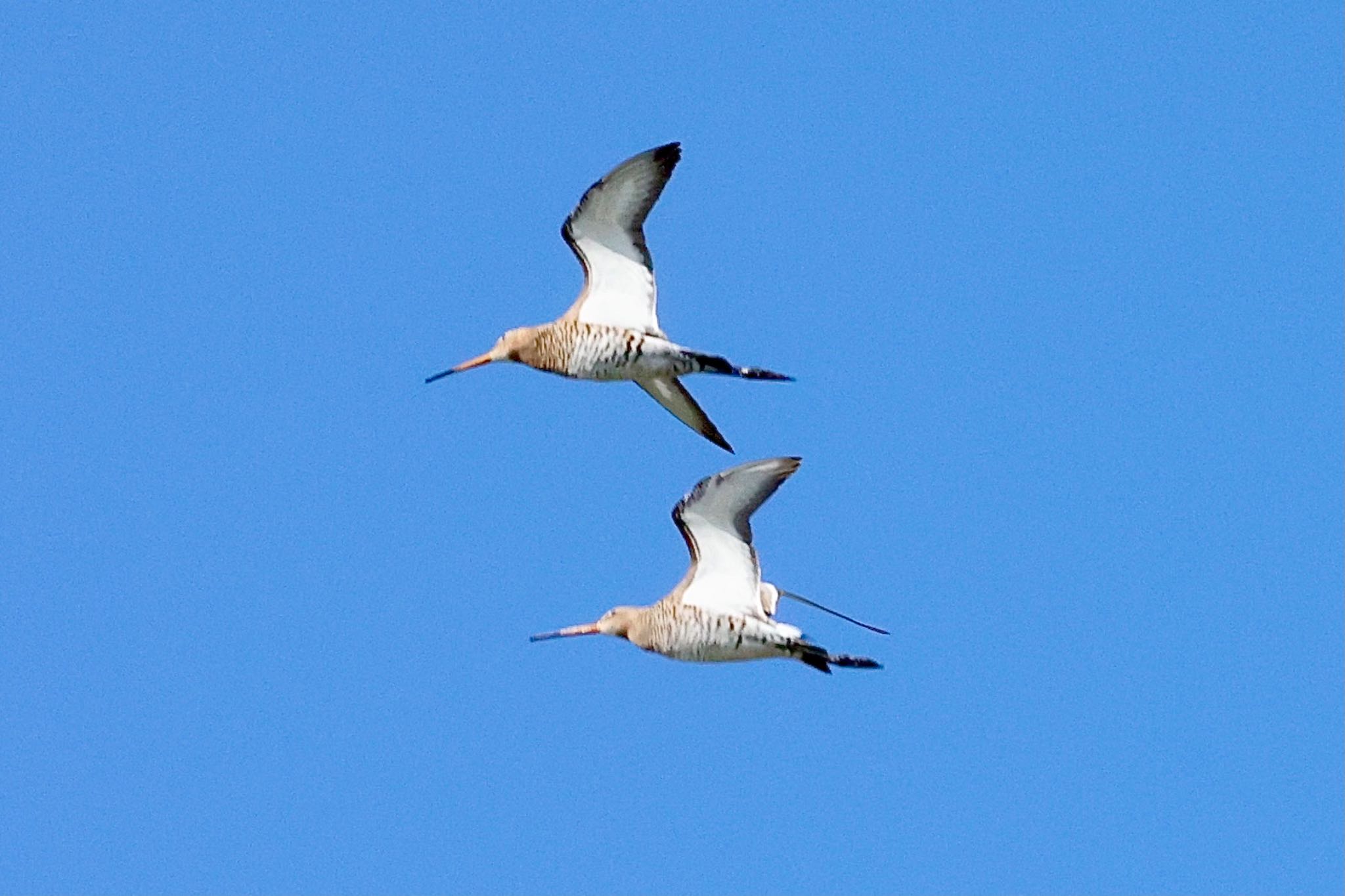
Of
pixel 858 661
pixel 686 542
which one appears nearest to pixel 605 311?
pixel 686 542

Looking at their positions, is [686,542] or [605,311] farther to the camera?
[605,311]

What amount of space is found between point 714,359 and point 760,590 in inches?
71.3

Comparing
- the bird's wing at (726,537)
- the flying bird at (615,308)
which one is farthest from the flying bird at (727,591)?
the flying bird at (615,308)

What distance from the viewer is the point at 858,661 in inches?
739

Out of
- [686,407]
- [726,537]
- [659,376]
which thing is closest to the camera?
[726,537]

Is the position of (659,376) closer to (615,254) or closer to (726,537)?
(615,254)

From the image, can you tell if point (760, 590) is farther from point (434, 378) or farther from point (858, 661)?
point (434, 378)

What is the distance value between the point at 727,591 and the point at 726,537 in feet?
1.39

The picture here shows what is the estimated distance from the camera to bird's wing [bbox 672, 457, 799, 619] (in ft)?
60.4

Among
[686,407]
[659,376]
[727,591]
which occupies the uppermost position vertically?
[686,407]

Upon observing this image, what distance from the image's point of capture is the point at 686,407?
2159cm

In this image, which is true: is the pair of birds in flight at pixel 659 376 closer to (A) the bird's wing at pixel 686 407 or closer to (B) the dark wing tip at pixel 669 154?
(B) the dark wing tip at pixel 669 154

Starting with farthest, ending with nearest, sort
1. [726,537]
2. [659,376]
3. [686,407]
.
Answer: [686,407] < [659,376] < [726,537]

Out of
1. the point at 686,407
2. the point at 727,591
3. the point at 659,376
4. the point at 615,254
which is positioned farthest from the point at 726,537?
the point at 686,407
